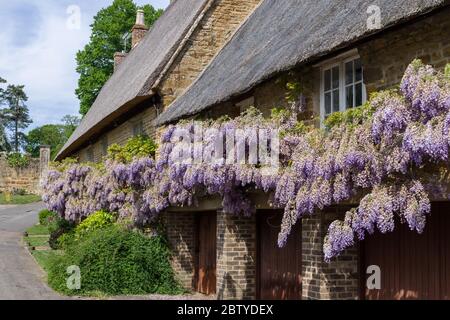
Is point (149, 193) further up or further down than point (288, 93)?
further down

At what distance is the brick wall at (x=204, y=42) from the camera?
15086mm

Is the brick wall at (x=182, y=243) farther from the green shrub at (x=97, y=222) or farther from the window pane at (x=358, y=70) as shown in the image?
the window pane at (x=358, y=70)

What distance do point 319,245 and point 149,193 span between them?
5935 millimetres

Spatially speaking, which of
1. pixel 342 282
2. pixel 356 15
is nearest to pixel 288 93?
pixel 356 15

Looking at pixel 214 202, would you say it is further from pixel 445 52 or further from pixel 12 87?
pixel 12 87

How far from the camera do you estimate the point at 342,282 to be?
8734mm

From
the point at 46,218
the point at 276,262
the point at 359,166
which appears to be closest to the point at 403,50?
the point at 359,166

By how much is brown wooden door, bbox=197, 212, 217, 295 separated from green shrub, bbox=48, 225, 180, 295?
64 centimetres

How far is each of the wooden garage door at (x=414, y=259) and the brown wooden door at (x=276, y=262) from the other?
1799 millimetres

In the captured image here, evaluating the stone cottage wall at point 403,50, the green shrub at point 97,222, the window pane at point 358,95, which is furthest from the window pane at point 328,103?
the green shrub at point 97,222

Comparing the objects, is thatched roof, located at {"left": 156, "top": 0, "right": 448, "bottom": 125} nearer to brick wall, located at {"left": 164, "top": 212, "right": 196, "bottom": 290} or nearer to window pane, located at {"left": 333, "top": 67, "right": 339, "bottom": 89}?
window pane, located at {"left": 333, "top": 67, "right": 339, "bottom": 89}

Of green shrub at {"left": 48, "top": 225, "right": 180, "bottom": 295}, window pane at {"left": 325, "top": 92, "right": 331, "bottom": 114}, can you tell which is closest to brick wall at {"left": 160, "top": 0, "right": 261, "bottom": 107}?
green shrub at {"left": 48, "top": 225, "right": 180, "bottom": 295}

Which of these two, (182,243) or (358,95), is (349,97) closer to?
(358,95)

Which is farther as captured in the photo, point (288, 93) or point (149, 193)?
point (149, 193)
